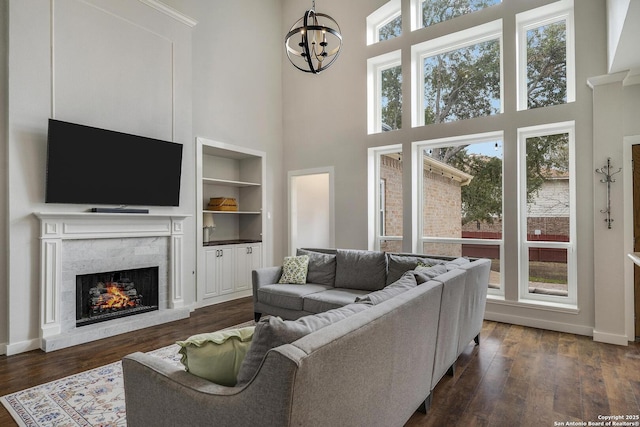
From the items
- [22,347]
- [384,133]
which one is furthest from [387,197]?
[22,347]

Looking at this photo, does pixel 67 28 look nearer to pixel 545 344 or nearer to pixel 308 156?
pixel 308 156

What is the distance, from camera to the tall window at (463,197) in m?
4.59

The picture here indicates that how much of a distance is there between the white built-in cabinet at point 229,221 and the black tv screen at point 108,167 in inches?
27.2

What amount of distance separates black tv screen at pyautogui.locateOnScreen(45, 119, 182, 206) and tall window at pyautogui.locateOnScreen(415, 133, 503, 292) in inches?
140

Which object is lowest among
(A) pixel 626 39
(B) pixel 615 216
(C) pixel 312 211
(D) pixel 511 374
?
(D) pixel 511 374

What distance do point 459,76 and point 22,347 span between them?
6.07 m

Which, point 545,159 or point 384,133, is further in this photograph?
point 384,133

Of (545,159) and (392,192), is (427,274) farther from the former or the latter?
(392,192)

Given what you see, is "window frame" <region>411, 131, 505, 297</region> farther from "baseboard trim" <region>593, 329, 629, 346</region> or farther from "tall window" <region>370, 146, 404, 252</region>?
"baseboard trim" <region>593, 329, 629, 346</region>

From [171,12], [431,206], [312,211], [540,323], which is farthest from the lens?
[312,211]

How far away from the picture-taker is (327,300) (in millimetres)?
3623

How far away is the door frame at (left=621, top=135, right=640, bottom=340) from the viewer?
3561 millimetres

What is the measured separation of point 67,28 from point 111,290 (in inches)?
114

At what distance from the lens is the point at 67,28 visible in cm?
359
